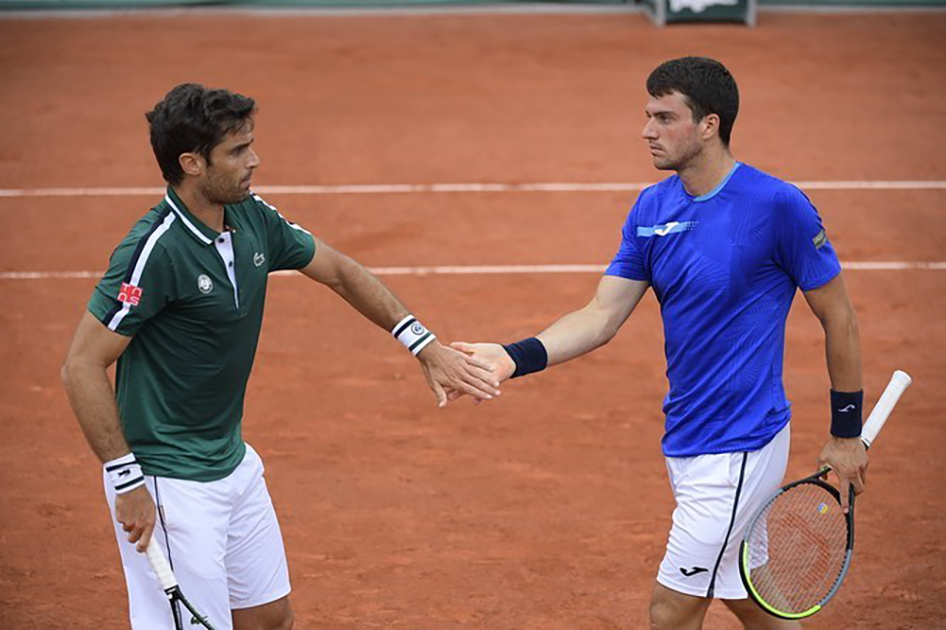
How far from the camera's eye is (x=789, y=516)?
550cm

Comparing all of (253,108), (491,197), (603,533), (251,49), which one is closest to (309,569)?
(603,533)

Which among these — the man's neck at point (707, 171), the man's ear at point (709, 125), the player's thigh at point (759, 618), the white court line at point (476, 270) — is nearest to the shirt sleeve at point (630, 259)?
the man's neck at point (707, 171)

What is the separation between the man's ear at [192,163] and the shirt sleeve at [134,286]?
0.27m

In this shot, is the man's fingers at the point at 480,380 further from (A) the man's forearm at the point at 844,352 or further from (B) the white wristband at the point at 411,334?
(A) the man's forearm at the point at 844,352

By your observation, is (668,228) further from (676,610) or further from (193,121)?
(193,121)

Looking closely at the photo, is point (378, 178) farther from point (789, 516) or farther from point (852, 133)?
point (789, 516)

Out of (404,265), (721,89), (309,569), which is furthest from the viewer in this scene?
(404,265)

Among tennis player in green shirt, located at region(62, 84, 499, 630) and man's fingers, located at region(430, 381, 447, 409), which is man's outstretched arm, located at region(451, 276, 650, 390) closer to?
man's fingers, located at region(430, 381, 447, 409)

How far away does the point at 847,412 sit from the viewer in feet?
17.1

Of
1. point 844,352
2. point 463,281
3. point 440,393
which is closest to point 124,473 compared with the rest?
point 440,393

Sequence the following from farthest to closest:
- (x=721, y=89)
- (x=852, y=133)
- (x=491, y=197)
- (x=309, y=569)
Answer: (x=852, y=133) → (x=491, y=197) → (x=309, y=569) → (x=721, y=89)

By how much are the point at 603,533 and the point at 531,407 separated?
1.72 meters

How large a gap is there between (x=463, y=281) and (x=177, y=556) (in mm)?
6448

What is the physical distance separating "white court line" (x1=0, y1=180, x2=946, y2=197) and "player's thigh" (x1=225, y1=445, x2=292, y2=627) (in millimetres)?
8179
